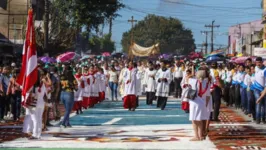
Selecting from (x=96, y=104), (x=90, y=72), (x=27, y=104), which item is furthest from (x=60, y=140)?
(x=96, y=104)

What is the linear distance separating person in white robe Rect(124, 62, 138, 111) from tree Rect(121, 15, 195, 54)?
11935 cm

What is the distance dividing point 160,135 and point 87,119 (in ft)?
20.2

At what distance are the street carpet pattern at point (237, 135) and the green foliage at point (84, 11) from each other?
37021mm

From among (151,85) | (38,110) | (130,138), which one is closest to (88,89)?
(151,85)

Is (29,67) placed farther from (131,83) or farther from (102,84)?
(102,84)

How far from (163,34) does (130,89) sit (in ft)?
403

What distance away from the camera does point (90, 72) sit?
98.5 feet

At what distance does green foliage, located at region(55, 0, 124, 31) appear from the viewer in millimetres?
58000

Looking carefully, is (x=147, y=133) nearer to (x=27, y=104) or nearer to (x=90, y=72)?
(x=27, y=104)

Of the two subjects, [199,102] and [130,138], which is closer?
[199,102]

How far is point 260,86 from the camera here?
807 inches

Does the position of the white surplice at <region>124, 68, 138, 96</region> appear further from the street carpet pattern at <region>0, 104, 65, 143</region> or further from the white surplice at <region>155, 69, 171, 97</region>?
the street carpet pattern at <region>0, 104, 65, 143</region>

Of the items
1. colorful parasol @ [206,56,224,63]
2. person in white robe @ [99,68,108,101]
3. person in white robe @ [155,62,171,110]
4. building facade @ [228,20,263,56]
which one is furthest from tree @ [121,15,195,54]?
person in white robe @ [155,62,171,110]

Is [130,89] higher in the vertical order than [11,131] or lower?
higher
